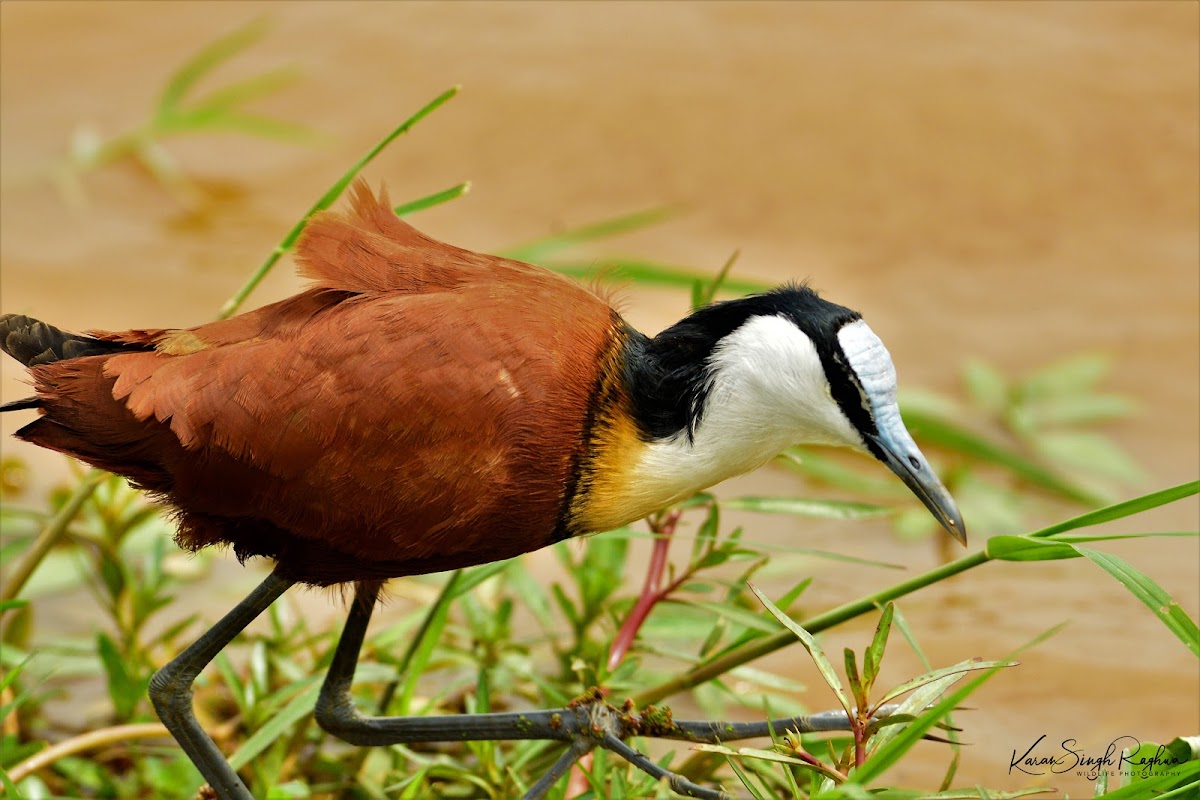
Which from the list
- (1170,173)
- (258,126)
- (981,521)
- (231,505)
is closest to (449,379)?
(231,505)

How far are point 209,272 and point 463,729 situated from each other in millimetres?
2855

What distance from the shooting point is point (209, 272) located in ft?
16.5

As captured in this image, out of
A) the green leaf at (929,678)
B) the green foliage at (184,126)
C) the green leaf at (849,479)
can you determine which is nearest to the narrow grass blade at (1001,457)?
the green leaf at (849,479)

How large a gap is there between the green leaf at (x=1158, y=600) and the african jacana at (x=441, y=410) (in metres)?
0.22

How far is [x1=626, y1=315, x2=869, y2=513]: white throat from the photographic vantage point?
7.52ft

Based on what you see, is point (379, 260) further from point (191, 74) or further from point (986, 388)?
point (986, 388)

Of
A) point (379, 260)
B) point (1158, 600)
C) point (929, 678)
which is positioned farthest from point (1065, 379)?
point (379, 260)

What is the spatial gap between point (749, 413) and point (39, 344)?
1.25 m

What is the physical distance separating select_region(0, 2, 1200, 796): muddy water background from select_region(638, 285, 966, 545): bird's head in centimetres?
166

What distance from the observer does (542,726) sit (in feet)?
8.40

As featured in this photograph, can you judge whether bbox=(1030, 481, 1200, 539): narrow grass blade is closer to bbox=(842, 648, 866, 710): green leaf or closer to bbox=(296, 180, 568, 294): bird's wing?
bbox=(842, 648, 866, 710): green leaf

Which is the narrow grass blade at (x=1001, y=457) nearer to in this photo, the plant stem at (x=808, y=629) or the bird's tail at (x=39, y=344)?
the plant stem at (x=808, y=629)

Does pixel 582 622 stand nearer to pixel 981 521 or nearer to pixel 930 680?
pixel 930 680

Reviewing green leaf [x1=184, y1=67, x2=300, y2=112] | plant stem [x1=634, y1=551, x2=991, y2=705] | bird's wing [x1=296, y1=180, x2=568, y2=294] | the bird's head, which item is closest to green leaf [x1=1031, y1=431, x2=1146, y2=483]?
plant stem [x1=634, y1=551, x2=991, y2=705]
